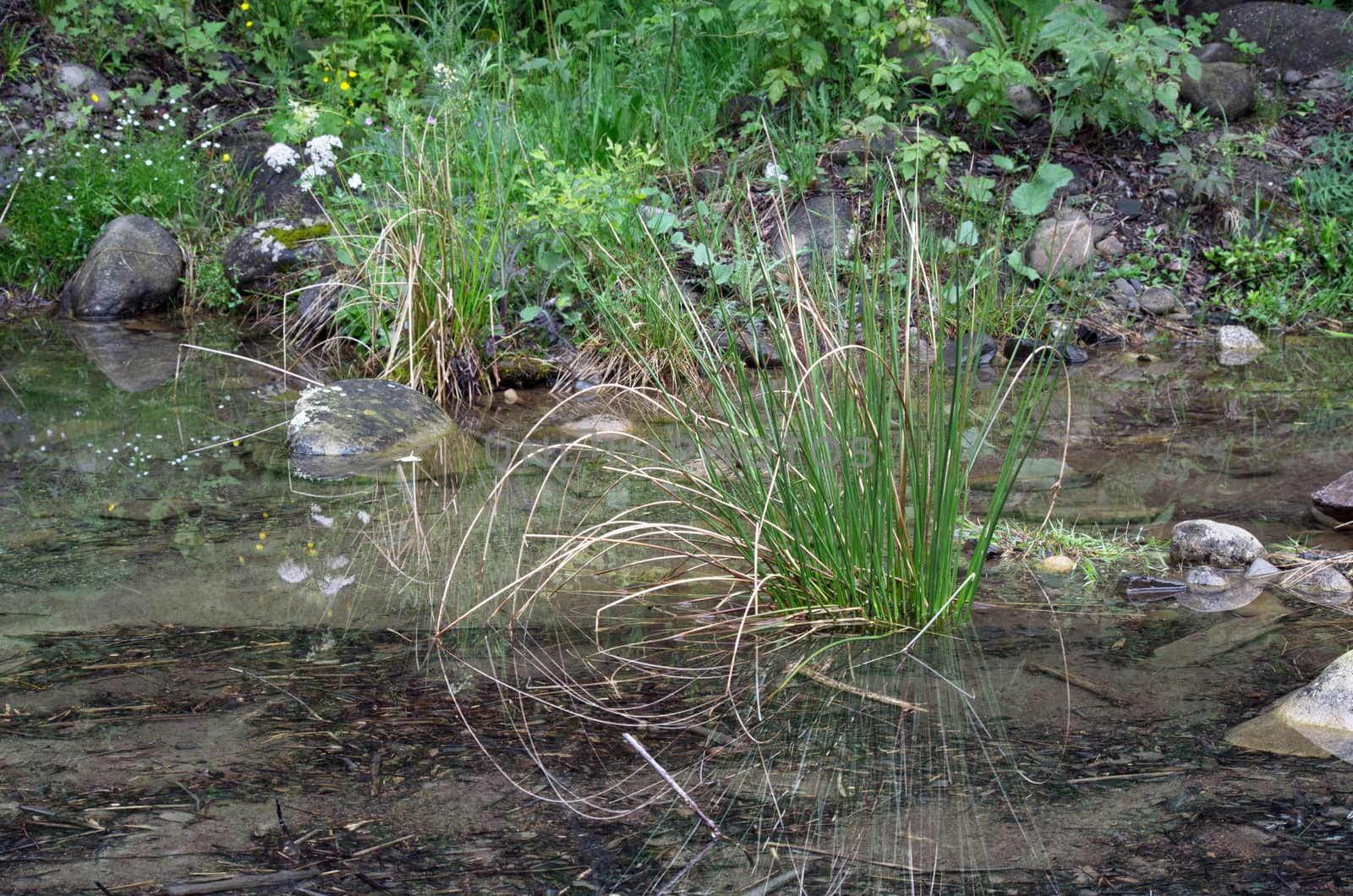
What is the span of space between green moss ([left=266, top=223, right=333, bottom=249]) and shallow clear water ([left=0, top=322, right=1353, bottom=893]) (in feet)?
6.28

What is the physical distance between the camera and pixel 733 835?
1707 millimetres

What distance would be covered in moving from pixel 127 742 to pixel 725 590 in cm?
137

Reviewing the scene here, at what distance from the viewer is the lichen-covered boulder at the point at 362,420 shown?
4184 mm

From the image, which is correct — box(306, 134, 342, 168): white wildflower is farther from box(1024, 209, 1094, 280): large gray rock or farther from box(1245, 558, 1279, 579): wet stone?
box(1245, 558, 1279, 579): wet stone

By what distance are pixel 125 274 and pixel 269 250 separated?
82 cm

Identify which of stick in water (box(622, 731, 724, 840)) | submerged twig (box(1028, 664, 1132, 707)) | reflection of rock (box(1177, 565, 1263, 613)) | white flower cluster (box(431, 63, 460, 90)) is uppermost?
white flower cluster (box(431, 63, 460, 90))

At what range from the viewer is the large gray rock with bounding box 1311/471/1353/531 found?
3.20m

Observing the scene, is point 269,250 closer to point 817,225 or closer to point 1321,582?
point 817,225

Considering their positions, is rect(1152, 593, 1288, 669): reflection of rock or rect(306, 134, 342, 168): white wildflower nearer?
rect(1152, 593, 1288, 669): reflection of rock

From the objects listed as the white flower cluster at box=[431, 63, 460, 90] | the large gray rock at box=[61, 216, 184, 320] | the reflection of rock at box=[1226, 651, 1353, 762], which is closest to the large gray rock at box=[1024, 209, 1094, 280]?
the white flower cluster at box=[431, 63, 460, 90]

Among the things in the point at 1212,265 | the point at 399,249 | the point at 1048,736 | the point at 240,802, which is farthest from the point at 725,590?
the point at 1212,265

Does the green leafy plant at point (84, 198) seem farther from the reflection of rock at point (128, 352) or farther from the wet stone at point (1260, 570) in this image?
the wet stone at point (1260, 570)

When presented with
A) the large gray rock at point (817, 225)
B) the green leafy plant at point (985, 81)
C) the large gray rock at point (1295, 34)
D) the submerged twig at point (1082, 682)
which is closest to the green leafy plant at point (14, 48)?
the large gray rock at point (817, 225)

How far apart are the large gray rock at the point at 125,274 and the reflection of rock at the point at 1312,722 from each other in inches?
240
